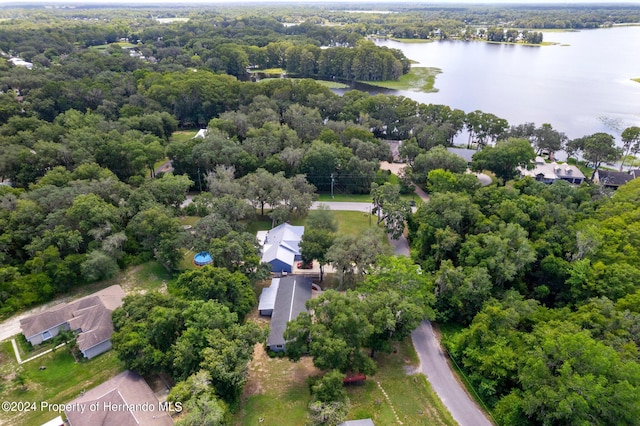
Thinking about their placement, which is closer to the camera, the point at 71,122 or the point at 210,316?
the point at 210,316

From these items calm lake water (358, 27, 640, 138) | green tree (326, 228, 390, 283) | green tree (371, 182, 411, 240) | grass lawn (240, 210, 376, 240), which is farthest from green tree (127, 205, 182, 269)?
calm lake water (358, 27, 640, 138)

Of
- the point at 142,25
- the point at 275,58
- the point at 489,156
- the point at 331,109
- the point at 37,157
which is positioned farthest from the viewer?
the point at 142,25

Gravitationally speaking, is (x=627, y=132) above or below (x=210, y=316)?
above

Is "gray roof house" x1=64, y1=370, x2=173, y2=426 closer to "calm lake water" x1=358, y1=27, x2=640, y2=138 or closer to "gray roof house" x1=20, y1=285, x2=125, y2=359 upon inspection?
"gray roof house" x1=20, y1=285, x2=125, y2=359

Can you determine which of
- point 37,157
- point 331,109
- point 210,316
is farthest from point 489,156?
point 37,157

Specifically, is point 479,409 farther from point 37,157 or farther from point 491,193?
point 37,157

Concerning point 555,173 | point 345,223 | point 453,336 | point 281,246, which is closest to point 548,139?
point 555,173

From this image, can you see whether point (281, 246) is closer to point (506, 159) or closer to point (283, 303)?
point (283, 303)
